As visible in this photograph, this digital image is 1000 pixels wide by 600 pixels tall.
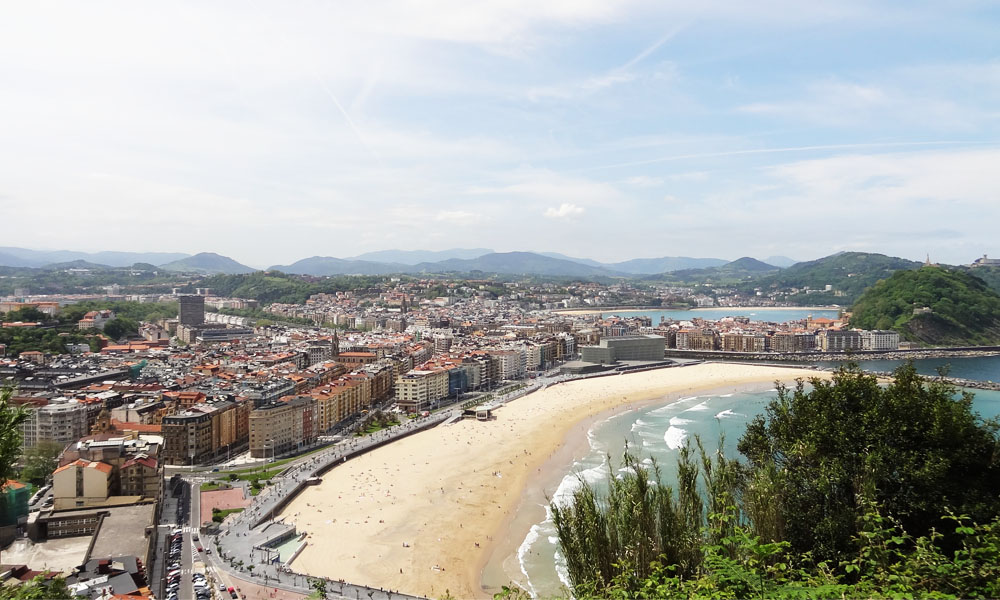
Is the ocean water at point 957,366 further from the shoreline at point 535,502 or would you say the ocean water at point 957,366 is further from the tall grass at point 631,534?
the tall grass at point 631,534

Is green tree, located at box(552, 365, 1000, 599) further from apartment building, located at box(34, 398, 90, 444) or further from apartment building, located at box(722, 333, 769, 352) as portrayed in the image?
apartment building, located at box(722, 333, 769, 352)

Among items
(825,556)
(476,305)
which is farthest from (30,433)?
(476,305)

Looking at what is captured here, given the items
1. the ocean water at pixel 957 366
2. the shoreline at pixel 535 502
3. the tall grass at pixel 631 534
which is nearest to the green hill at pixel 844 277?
the ocean water at pixel 957 366

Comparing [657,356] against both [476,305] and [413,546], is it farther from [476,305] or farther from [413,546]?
[476,305]

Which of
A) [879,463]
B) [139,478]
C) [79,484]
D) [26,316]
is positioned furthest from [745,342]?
[26,316]

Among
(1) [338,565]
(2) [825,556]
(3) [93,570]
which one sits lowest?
(1) [338,565]

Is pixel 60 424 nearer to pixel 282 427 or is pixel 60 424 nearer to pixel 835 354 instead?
pixel 282 427
